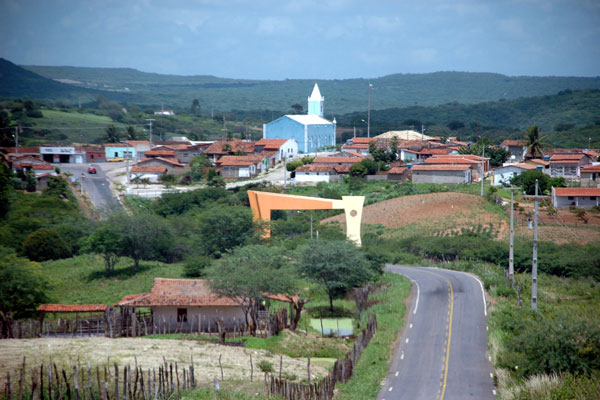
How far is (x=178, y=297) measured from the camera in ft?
102

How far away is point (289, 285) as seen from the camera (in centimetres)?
3194

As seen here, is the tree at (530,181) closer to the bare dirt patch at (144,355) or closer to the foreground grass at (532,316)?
the foreground grass at (532,316)

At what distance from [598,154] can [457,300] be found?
57.2 metres

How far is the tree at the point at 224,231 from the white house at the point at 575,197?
88.5 feet

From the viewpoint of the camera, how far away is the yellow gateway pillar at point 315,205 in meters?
45.8

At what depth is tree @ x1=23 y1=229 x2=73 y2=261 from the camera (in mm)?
47188

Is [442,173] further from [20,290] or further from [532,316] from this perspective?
[20,290]

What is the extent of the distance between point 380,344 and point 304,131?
8102cm

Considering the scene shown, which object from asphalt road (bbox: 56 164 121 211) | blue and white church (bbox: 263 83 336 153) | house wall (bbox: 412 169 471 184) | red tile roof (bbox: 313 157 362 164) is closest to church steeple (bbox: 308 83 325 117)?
blue and white church (bbox: 263 83 336 153)

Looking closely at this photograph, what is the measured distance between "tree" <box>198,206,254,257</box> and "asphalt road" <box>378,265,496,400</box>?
43.5 feet

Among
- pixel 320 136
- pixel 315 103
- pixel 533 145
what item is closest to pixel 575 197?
pixel 533 145

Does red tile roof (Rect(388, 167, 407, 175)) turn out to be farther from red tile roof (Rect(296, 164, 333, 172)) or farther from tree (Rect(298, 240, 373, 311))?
tree (Rect(298, 240, 373, 311))

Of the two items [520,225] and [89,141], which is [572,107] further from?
[520,225]

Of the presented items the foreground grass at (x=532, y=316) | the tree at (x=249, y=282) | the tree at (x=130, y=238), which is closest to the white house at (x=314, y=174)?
the tree at (x=130, y=238)
